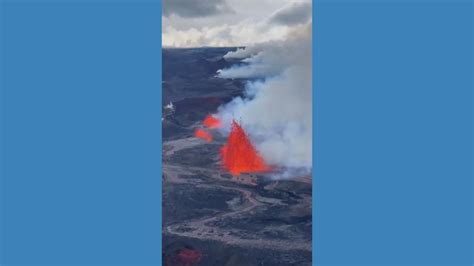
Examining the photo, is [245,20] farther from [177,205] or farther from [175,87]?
[177,205]

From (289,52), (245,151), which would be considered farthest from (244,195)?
(289,52)

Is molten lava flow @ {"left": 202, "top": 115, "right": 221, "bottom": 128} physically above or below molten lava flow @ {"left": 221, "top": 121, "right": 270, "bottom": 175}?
above

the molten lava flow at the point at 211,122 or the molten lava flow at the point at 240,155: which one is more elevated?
the molten lava flow at the point at 211,122

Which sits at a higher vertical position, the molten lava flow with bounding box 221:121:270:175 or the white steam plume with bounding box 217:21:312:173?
the white steam plume with bounding box 217:21:312:173

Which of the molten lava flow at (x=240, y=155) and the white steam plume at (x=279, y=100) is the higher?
the white steam plume at (x=279, y=100)

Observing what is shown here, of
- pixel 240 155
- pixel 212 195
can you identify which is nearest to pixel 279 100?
pixel 240 155
